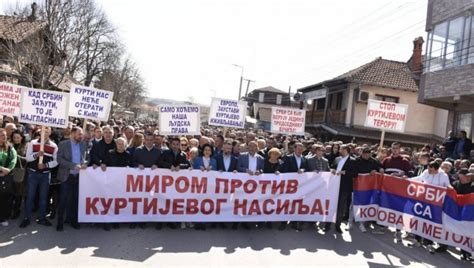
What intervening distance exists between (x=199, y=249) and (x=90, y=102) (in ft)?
14.0

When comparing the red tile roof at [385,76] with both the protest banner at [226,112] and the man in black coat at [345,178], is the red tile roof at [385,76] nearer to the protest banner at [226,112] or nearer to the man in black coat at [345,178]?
the protest banner at [226,112]

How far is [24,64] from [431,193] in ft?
75.8

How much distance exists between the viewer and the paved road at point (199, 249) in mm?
6434

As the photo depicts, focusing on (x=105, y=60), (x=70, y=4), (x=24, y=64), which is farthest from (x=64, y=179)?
(x=105, y=60)

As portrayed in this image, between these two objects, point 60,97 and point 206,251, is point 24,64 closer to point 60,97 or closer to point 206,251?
point 60,97

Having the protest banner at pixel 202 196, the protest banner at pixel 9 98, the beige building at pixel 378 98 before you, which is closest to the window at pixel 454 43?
the protest banner at pixel 202 196

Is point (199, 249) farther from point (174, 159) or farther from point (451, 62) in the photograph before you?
point (451, 62)

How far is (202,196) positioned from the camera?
8.52m

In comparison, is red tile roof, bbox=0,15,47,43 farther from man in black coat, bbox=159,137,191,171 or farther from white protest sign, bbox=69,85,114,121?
man in black coat, bbox=159,137,191,171

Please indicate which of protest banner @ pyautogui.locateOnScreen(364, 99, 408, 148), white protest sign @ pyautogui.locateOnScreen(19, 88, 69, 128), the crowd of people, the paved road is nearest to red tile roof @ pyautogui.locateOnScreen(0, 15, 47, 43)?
the crowd of people

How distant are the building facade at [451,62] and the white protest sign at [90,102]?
12809 mm

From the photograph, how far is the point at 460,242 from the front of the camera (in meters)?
7.88

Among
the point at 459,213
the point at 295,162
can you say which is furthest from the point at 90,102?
the point at 459,213

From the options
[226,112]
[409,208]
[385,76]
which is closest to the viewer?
[409,208]
